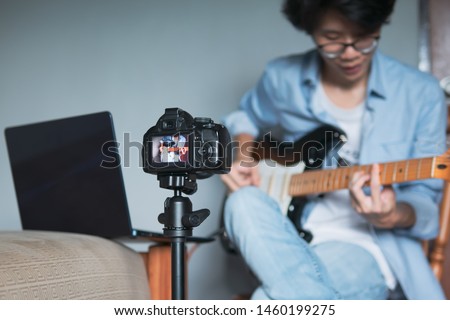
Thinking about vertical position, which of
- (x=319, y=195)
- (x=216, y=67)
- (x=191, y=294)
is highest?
(x=216, y=67)

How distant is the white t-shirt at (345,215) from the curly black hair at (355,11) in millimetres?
173

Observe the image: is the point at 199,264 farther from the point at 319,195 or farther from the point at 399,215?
the point at 399,215

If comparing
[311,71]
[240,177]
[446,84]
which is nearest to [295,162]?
[240,177]

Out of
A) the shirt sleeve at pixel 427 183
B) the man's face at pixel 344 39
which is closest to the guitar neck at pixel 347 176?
the shirt sleeve at pixel 427 183

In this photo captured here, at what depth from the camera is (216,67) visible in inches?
73.9

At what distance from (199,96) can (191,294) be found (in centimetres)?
58

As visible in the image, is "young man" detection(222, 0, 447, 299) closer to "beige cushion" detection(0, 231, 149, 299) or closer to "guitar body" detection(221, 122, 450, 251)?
"guitar body" detection(221, 122, 450, 251)

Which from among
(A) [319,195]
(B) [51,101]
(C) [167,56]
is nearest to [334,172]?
(A) [319,195]

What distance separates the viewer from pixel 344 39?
1330 mm

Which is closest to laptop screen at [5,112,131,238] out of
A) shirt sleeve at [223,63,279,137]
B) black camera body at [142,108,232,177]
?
black camera body at [142,108,232,177]

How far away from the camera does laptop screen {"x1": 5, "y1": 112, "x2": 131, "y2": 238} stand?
2.97 ft

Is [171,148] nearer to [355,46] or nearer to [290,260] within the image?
[290,260]

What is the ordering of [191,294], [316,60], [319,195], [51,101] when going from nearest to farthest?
1. [319,195]
2. [316,60]
3. [191,294]
4. [51,101]

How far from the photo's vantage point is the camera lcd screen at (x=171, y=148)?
75 cm
